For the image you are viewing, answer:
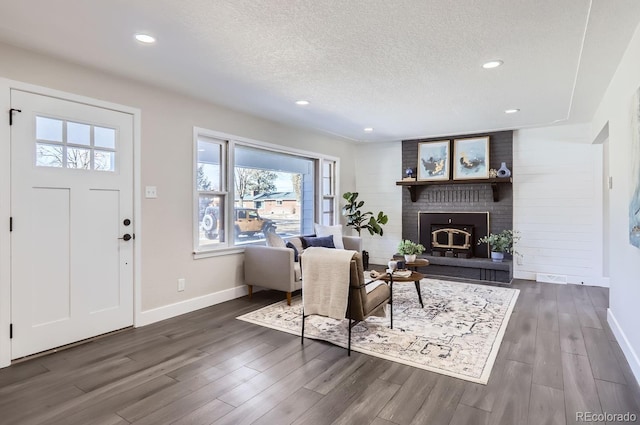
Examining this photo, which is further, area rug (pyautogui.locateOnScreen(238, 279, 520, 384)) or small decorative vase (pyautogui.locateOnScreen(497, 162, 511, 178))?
small decorative vase (pyautogui.locateOnScreen(497, 162, 511, 178))

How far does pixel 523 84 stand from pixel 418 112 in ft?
4.49

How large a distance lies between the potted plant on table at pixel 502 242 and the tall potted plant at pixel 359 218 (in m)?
1.86

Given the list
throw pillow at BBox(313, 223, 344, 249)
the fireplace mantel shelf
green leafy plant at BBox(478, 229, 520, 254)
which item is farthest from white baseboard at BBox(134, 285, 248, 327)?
green leafy plant at BBox(478, 229, 520, 254)

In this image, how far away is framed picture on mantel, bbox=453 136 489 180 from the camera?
605cm

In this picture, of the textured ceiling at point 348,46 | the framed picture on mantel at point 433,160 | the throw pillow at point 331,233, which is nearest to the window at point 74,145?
the textured ceiling at point 348,46

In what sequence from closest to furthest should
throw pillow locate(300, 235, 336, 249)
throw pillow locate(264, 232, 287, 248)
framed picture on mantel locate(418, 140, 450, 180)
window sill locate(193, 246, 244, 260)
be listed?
1. window sill locate(193, 246, 244, 260)
2. throw pillow locate(264, 232, 287, 248)
3. throw pillow locate(300, 235, 336, 249)
4. framed picture on mantel locate(418, 140, 450, 180)

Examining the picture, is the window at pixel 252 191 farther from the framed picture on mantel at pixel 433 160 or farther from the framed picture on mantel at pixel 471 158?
the framed picture on mantel at pixel 471 158

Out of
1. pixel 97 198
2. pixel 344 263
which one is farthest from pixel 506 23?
pixel 97 198

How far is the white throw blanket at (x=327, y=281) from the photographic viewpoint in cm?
296

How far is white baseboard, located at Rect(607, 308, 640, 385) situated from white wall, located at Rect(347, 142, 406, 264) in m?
3.87

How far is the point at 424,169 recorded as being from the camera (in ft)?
21.7

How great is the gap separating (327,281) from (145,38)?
7.85 ft

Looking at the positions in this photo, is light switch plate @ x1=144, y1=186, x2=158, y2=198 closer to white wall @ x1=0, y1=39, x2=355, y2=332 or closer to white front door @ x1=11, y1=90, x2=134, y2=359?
white wall @ x1=0, y1=39, x2=355, y2=332

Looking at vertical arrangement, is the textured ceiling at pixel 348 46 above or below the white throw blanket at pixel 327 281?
above
